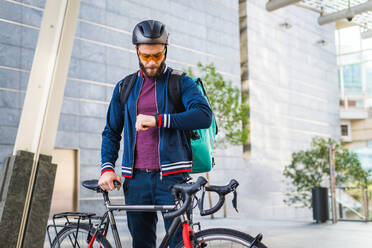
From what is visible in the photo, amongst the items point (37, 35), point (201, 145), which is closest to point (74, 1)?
point (37, 35)

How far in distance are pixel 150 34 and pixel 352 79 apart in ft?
83.0

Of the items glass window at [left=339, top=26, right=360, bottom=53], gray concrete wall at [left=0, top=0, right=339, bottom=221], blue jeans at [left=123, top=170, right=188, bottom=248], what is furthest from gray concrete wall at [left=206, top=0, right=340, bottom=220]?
blue jeans at [left=123, top=170, right=188, bottom=248]

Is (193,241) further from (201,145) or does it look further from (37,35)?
(37,35)

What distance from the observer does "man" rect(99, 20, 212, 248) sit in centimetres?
165

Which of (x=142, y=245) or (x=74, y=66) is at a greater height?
(x=74, y=66)

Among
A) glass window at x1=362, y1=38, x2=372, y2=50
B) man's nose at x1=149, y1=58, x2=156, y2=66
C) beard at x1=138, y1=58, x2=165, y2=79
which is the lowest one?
beard at x1=138, y1=58, x2=165, y2=79

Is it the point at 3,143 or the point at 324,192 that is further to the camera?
the point at 324,192

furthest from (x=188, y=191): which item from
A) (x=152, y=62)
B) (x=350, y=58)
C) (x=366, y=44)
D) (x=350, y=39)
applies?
Result: (x=350, y=58)

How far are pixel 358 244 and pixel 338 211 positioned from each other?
11.7 ft

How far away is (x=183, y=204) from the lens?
1.42 meters

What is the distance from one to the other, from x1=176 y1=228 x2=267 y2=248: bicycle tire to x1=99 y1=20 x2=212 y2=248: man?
0.52 feet

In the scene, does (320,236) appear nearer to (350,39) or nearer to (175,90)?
(175,90)

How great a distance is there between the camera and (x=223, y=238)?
1422 millimetres

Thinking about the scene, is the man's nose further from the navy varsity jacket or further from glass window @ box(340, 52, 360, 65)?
glass window @ box(340, 52, 360, 65)
